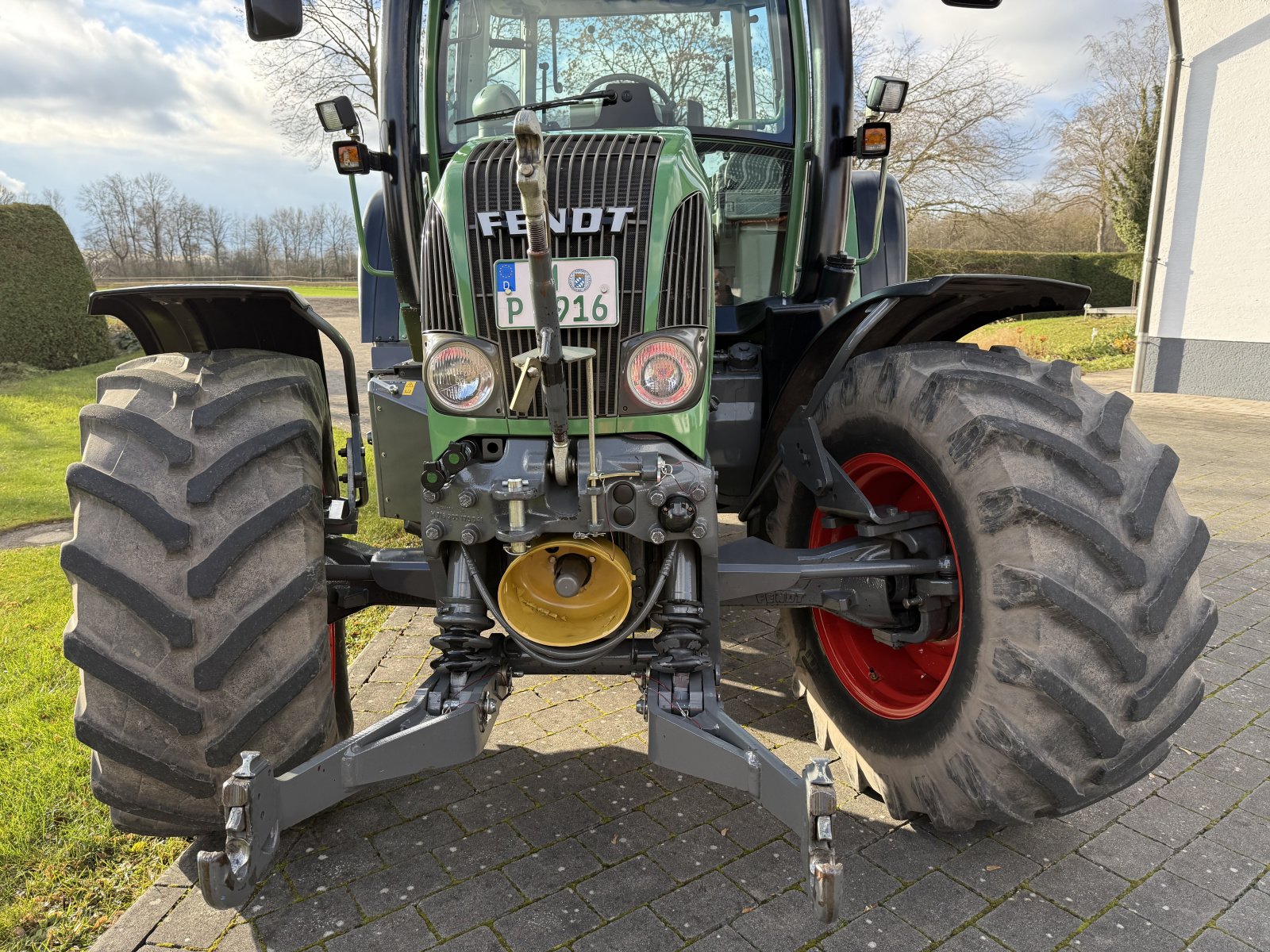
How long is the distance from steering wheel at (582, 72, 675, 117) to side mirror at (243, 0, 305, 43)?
3.60 ft

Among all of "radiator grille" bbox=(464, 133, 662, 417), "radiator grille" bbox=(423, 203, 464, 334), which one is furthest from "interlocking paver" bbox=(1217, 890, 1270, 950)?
"radiator grille" bbox=(423, 203, 464, 334)

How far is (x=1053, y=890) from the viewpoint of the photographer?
2496 millimetres

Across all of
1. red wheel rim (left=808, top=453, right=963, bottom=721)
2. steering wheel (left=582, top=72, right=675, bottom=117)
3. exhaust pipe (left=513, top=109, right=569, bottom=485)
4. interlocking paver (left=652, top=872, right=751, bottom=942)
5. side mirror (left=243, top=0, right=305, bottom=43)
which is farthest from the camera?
steering wheel (left=582, top=72, right=675, bottom=117)

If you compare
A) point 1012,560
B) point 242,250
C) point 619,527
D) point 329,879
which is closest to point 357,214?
point 619,527

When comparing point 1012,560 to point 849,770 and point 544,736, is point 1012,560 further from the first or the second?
point 544,736

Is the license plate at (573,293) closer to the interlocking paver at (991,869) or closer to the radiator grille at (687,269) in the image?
the radiator grille at (687,269)

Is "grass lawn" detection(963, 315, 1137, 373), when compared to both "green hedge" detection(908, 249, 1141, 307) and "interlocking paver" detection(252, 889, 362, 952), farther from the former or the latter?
"interlocking paver" detection(252, 889, 362, 952)

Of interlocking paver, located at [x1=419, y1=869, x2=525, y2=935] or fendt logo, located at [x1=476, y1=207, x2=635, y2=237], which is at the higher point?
fendt logo, located at [x1=476, y1=207, x2=635, y2=237]

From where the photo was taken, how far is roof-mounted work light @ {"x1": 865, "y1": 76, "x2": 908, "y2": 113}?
3.40m

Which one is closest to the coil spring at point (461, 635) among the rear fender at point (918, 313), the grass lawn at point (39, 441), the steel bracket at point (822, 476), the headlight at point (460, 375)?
the headlight at point (460, 375)

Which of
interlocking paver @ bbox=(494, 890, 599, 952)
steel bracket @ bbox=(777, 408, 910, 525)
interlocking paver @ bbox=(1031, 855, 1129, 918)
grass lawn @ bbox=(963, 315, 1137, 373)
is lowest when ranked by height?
interlocking paver @ bbox=(1031, 855, 1129, 918)

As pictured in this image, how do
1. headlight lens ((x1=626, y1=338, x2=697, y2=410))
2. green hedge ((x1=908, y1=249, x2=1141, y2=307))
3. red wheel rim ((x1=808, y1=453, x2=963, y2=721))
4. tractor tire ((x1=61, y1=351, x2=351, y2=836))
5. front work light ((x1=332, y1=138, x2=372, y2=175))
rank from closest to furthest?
tractor tire ((x1=61, y1=351, x2=351, y2=836))
headlight lens ((x1=626, y1=338, x2=697, y2=410))
red wheel rim ((x1=808, y1=453, x2=963, y2=721))
front work light ((x1=332, y1=138, x2=372, y2=175))
green hedge ((x1=908, y1=249, x2=1141, y2=307))

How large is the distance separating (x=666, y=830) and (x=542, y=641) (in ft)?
2.48

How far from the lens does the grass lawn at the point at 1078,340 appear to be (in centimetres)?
1686
